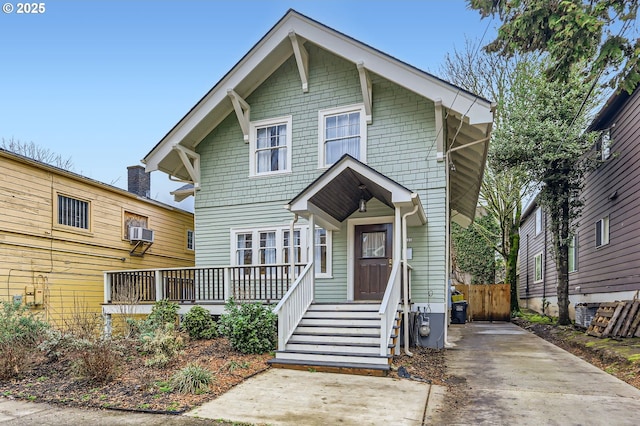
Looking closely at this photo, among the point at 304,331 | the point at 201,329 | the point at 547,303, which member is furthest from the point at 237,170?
the point at 547,303

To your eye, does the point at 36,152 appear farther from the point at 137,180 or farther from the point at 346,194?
the point at 346,194

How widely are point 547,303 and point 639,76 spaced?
49.8ft

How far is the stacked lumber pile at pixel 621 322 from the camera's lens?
29.9 feet

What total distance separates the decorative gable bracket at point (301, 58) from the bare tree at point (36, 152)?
24195 mm

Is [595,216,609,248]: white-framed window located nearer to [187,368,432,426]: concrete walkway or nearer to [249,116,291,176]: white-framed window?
[187,368,432,426]: concrete walkway

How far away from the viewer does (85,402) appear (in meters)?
5.49

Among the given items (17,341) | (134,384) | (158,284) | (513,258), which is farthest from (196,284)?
(513,258)

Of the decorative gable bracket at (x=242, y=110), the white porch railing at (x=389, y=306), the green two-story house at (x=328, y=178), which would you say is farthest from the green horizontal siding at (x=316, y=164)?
the white porch railing at (x=389, y=306)

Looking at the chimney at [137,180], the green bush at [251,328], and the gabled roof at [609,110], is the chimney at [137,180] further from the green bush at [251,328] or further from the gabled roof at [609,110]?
the gabled roof at [609,110]

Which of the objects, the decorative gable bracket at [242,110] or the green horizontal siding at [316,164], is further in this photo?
the decorative gable bracket at [242,110]

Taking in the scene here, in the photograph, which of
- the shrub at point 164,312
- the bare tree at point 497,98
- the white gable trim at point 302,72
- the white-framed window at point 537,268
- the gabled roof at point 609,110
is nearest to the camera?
the white gable trim at point 302,72

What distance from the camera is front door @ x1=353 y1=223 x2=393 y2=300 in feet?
32.8

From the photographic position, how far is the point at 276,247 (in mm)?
10977

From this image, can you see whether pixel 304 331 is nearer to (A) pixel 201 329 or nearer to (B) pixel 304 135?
(A) pixel 201 329
